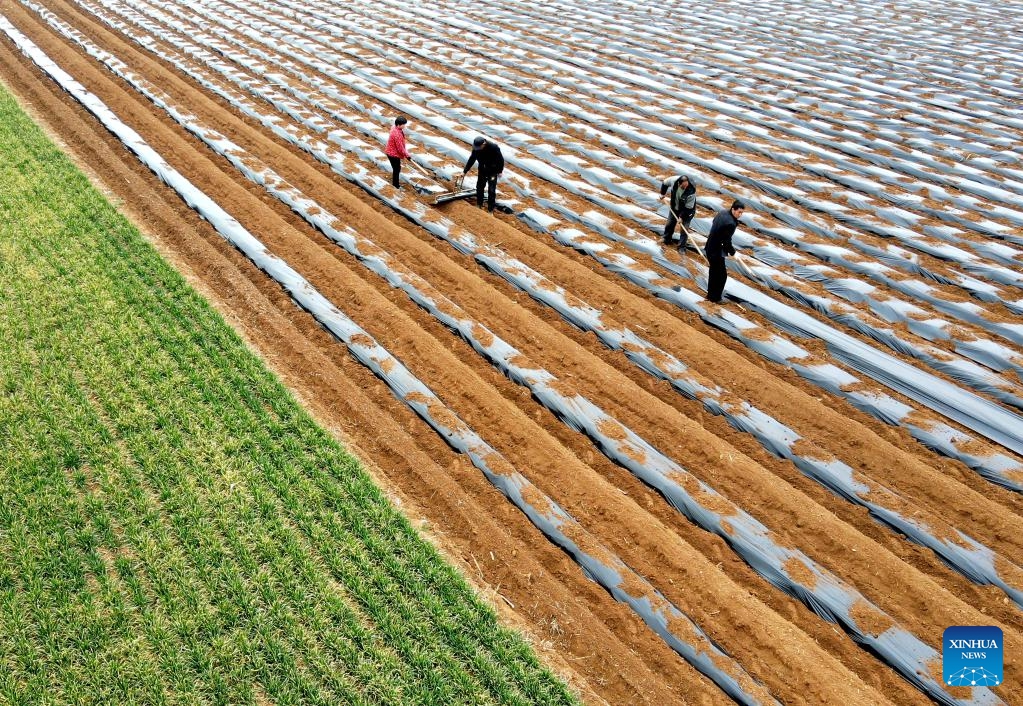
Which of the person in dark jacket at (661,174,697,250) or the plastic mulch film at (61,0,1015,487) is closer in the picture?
the plastic mulch film at (61,0,1015,487)

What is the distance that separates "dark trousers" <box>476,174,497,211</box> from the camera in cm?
1136

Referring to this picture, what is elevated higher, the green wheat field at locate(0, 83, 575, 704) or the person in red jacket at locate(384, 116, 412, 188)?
the person in red jacket at locate(384, 116, 412, 188)

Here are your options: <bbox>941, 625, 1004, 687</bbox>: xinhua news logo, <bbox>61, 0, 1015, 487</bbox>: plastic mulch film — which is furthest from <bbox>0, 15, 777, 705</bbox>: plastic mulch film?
<bbox>61, 0, 1015, 487</bbox>: plastic mulch film

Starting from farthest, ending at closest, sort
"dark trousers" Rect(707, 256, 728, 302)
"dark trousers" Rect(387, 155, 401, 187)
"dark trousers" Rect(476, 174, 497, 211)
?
"dark trousers" Rect(387, 155, 401, 187) < "dark trousers" Rect(476, 174, 497, 211) < "dark trousers" Rect(707, 256, 728, 302)

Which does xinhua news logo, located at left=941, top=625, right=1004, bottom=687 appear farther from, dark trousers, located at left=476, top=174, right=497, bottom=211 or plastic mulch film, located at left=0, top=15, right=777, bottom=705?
dark trousers, located at left=476, top=174, right=497, bottom=211

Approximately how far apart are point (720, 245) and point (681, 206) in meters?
1.46

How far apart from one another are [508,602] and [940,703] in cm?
357

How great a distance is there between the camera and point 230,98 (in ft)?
52.3

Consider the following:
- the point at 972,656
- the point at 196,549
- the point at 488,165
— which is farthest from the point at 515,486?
the point at 488,165

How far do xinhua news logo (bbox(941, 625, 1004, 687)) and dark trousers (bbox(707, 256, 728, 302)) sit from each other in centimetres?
499

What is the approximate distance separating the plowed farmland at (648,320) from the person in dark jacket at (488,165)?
370mm

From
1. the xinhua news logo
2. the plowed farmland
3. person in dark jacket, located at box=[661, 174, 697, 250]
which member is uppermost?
person in dark jacket, located at box=[661, 174, 697, 250]

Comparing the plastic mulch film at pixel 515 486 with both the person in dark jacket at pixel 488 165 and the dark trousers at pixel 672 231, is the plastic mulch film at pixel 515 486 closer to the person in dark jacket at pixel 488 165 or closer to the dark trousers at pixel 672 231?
the person in dark jacket at pixel 488 165

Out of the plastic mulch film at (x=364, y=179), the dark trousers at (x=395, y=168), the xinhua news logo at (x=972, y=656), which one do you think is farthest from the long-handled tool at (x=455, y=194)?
the xinhua news logo at (x=972, y=656)
